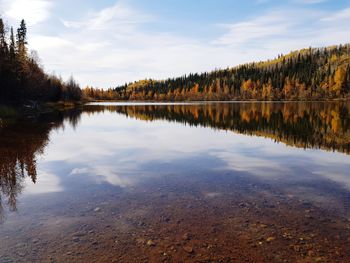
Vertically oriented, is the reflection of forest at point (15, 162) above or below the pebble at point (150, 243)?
above

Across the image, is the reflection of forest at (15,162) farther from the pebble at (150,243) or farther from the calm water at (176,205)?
the pebble at (150,243)

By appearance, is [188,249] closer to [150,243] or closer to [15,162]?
[150,243]

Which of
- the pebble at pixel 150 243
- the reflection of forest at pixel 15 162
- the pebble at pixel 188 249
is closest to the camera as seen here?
the pebble at pixel 188 249

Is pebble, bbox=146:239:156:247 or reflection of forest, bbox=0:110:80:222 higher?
reflection of forest, bbox=0:110:80:222

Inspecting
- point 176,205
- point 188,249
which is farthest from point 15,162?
point 188,249

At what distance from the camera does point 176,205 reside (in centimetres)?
973

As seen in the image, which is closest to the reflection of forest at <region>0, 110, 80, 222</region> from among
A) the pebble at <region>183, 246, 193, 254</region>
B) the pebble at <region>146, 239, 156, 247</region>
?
the pebble at <region>146, 239, 156, 247</region>

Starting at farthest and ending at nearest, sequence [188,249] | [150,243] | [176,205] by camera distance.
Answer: [176,205] → [150,243] → [188,249]

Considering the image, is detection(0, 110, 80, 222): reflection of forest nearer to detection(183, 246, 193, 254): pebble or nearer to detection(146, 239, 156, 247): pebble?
detection(146, 239, 156, 247): pebble

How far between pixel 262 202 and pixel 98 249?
5.37 meters

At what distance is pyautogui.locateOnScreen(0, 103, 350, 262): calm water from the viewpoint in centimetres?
693

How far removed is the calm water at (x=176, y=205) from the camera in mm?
6934

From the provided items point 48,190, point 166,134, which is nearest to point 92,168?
point 48,190

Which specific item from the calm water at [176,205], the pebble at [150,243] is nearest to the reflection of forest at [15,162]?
the calm water at [176,205]
